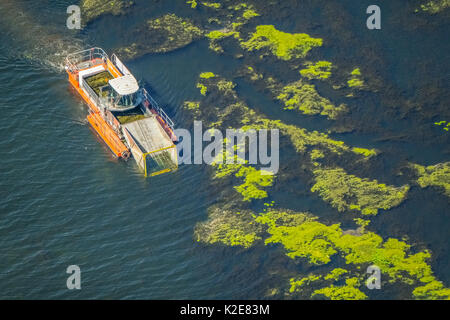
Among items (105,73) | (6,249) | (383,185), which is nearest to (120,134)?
(105,73)

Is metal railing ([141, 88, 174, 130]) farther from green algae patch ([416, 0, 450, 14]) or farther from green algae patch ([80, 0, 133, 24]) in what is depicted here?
green algae patch ([416, 0, 450, 14])

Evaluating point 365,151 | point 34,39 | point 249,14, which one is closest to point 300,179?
point 365,151

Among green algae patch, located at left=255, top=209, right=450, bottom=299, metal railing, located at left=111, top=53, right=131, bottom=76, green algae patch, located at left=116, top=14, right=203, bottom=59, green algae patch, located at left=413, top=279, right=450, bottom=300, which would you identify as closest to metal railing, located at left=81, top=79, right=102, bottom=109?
metal railing, located at left=111, top=53, right=131, bottom=76

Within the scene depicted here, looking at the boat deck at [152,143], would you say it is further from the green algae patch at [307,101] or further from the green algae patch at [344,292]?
the green algae patch at [344,292]

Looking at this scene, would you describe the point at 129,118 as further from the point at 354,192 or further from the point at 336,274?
the point at 336,274

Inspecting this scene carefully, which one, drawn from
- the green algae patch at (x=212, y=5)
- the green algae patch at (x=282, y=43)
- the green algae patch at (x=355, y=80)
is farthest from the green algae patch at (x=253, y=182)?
the green algae patch at (x=212, y=5)
